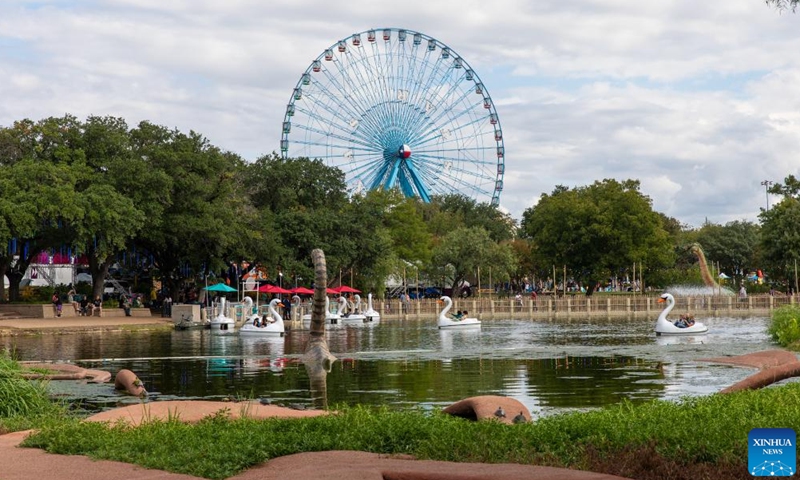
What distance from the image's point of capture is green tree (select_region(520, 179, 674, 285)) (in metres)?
81.3


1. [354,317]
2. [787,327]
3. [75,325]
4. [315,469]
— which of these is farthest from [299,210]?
[315,469]

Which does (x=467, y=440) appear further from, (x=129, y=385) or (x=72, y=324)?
(x=72, y=324)

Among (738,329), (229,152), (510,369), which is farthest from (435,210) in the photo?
(510,369)

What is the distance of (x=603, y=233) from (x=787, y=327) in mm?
49810

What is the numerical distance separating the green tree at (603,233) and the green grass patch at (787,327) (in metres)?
46.4

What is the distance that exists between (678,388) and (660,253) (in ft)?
212

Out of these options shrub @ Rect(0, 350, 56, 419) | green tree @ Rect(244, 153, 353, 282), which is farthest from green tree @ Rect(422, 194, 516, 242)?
shrub @ Rect(0, 350, 56, 419)

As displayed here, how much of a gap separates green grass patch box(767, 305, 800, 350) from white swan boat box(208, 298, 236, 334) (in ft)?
79.2

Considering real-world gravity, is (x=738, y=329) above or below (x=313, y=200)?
below

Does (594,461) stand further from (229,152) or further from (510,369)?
(229,152)

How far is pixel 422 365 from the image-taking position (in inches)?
1077

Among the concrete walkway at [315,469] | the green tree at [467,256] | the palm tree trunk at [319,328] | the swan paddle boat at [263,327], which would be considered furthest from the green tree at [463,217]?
the concrete walkway at [315,469]

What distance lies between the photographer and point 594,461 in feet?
29.5

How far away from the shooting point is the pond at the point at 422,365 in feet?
64.6
